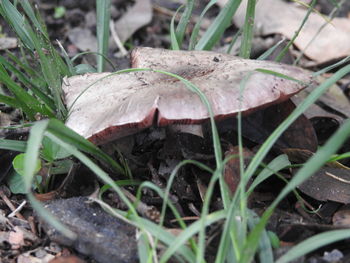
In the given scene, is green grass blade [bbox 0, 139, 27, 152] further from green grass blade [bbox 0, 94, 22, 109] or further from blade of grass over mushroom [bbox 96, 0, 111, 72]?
blade of grass over mushroom [bbox 96, 0, 111, 72]

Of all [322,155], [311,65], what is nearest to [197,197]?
[322,155]

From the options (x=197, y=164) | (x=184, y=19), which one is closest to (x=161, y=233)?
(x=197, y=164)

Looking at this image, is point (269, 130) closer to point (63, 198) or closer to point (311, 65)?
point (63, 198)

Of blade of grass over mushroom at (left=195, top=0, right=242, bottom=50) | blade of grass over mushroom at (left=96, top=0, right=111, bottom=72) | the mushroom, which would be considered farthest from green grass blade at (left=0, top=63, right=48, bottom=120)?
blade of grass over mushroom at (left=195, top=0, right=242, bottom=50)

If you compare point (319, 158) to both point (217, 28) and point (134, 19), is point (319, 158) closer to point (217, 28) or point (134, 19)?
point (217, 28)

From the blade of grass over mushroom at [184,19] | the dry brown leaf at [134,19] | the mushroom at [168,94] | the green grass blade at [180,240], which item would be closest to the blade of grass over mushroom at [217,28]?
the blade of grass over mushroom at [184,19]

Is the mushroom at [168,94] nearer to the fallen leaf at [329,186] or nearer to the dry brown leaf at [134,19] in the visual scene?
the fallen leaf at [329,186]
